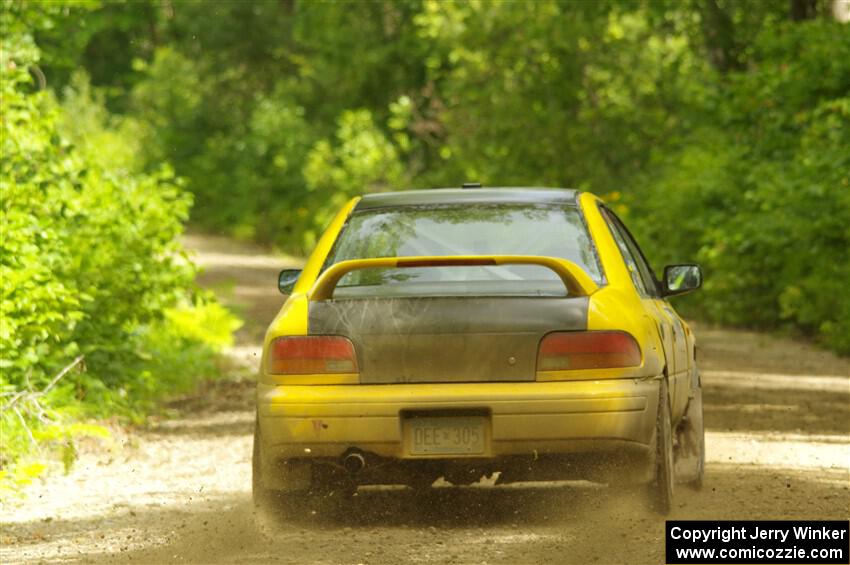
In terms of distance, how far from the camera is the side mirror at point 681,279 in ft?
29.3

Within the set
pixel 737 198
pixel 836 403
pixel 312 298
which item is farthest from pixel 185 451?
pixel 737 198

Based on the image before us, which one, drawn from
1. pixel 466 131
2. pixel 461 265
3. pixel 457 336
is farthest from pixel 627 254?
pixel 466 131

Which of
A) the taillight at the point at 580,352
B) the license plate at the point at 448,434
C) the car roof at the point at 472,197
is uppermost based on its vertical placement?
the car roof at the point at 472,197

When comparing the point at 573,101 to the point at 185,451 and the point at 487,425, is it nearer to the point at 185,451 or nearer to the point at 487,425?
the point at 185,451

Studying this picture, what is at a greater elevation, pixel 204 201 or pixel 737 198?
pixel 737 198

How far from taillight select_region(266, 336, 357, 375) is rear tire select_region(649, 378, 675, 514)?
1.42m

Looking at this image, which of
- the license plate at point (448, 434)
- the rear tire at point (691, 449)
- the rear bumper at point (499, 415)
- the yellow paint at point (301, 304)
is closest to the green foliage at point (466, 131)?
the yellow paint at point (301, 304)

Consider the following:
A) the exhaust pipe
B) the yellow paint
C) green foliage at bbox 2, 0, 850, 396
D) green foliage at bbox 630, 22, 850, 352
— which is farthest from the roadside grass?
green foliage at bbox 630, 22, 850, 352

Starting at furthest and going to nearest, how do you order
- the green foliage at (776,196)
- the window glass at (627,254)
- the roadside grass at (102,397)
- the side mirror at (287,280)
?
1. the green foliage at (776,196)
2. the roadside grass at (102,397)
3. the side mirror at (287,280)
4. the window glass at (627,254)

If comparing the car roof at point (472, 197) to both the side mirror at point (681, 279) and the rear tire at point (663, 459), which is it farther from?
the rear tire at point (663, 459)

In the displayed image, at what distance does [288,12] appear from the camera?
149 feet

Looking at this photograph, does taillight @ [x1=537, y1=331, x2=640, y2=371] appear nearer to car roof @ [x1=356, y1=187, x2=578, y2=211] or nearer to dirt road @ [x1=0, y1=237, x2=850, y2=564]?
dirt road @ [x1=0, y1=237, x2=850, y2=564]

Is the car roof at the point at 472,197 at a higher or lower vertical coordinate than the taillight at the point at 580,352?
higher

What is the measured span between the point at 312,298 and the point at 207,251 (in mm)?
29006
